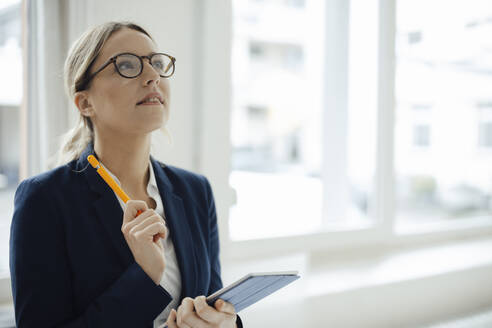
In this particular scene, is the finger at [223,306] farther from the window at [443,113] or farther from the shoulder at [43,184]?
the window at [443,113]

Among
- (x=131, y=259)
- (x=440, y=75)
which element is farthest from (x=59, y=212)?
(x=440, y=75)

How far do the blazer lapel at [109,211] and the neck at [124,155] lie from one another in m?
0.05

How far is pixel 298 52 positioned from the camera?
2.60 metres

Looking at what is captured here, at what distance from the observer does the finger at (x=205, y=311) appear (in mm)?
858

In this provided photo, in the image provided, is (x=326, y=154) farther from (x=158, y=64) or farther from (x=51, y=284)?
(x=51, y=284)

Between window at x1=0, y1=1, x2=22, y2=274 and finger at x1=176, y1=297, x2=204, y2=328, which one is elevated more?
window at x1=0, y1=1, x2=22, y2=274

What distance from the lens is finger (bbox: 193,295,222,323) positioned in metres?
0.86

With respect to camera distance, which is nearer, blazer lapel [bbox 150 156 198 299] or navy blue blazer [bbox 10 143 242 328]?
navy blue blazer [bbox 10 143 242 328]

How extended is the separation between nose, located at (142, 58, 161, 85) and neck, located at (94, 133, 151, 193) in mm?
138

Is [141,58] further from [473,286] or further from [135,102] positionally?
[473,286]

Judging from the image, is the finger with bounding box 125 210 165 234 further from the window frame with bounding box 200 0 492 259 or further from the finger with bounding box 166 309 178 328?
the window frame with bounding box 200 0 492 259

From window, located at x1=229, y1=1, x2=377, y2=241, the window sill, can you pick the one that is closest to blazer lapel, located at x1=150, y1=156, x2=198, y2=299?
the window sill

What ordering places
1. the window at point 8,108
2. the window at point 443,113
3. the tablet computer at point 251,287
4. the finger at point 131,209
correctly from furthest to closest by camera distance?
1. the window at point 443,113
2. the window at point 8,108
3. the finger at point 131,209
4. the tablet computer at point 251,287

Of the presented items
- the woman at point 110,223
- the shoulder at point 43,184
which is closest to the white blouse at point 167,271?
the woman at point 110,223
